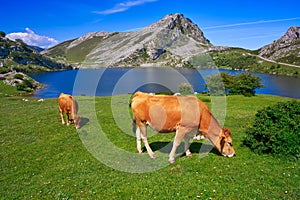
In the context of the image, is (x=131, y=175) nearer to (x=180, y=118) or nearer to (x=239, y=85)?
(x=180, y=118)

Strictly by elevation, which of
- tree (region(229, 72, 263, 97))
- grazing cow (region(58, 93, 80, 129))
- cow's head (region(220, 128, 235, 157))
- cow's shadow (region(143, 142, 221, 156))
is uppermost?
grazing cow (region(58, 93, 80, 129))

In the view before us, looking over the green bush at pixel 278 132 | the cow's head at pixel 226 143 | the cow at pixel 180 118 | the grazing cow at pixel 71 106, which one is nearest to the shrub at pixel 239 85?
the green bush at pixel 278 132

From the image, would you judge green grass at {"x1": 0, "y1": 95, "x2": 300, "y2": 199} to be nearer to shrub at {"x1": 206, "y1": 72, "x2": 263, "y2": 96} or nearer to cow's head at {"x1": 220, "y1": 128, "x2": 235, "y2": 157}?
cow's head at {"x1": 220, "y1": 128, "x2": 235, "y2": 157}

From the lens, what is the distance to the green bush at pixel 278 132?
1220 cm

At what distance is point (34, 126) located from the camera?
22.6 meters

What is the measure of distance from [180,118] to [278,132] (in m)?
5.96

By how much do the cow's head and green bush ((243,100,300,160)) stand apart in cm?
215

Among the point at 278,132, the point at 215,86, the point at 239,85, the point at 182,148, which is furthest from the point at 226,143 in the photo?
the point at 239,85

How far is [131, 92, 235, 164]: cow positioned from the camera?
11695 mm

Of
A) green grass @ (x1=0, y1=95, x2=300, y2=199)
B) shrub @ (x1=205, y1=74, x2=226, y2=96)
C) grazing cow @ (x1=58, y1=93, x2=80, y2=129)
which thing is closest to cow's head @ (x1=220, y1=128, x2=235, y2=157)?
green grass @ (x1=0, y1=95, x2=300, y2=199)

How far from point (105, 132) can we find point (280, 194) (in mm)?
13771

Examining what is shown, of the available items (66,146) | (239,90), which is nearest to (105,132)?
(66,146)

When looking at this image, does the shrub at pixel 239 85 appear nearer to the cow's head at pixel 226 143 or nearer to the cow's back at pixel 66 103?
the cow's back at pixel 66 103

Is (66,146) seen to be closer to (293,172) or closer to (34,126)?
(34,126)
